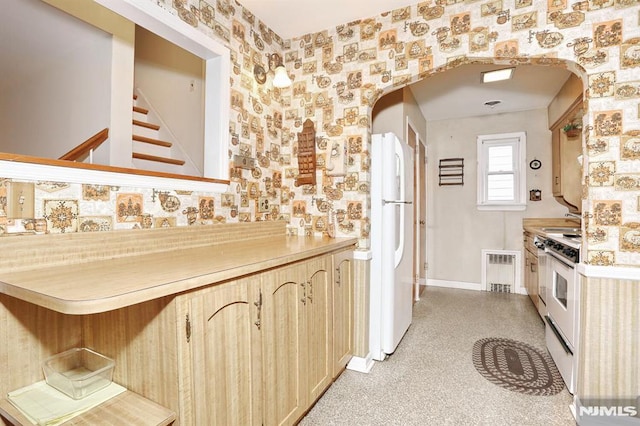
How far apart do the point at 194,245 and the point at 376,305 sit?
145cm

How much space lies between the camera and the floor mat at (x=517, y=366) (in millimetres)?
2133

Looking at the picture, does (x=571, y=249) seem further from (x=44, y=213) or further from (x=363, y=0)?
(x=44, y=213)

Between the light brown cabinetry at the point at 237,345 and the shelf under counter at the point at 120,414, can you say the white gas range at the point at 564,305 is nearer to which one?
the light brown cabinetry at the point at 237,345

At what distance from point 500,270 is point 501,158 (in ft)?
5.42

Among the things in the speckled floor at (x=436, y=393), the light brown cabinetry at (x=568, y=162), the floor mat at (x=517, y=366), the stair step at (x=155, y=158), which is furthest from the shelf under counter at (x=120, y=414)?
the light brown cabinetry at (x=568, y=162)

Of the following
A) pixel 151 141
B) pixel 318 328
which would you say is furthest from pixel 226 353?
pixel 151 141

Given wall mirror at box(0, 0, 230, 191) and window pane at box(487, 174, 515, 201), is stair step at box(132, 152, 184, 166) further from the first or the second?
window pane at box(487, 174, 515, 201)

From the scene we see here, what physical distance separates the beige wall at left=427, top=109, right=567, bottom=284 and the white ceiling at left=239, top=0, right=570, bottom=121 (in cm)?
20

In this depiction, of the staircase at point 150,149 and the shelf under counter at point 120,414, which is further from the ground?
the staircase at point 150,149

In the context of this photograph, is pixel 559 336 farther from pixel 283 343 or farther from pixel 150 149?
pixel 150 149

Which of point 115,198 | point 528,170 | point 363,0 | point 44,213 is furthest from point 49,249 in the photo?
point 528,170

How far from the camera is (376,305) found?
2467 mm

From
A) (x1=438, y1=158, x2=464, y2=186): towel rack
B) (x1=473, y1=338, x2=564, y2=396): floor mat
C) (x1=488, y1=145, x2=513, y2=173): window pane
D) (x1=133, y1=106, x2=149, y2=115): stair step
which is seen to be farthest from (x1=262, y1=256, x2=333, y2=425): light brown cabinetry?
(x1=488, y1=145, x2=513, y2=173): window pane

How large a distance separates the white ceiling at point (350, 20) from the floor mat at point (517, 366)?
2621 millimetres
